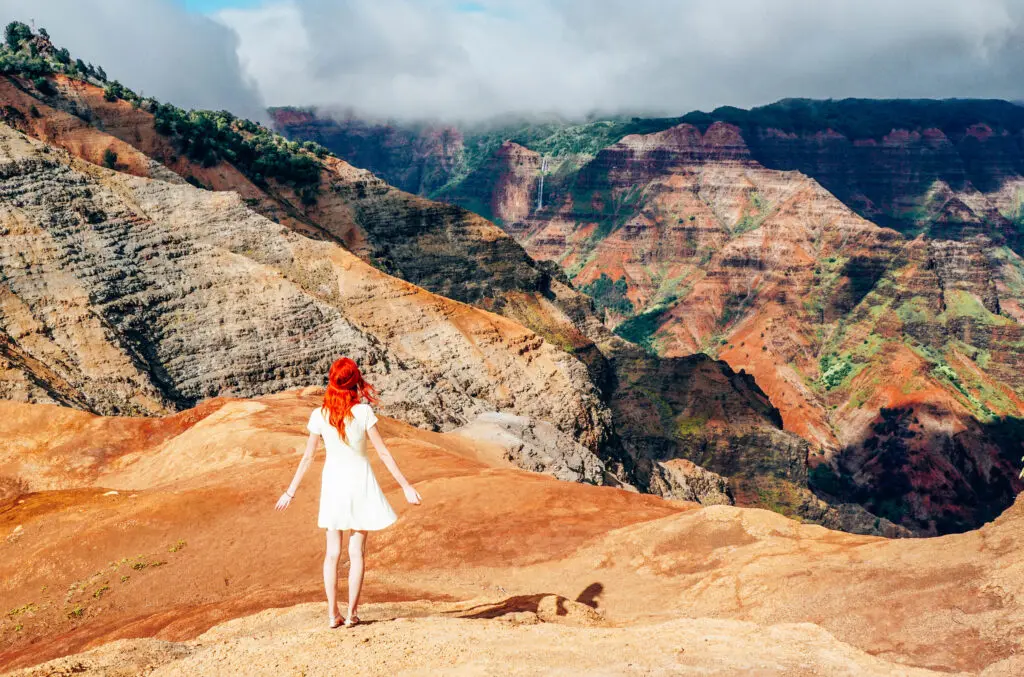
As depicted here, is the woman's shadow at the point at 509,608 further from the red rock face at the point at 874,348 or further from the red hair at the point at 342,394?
the red rock face at the point at 874,348

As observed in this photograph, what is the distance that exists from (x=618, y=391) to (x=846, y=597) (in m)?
90.4

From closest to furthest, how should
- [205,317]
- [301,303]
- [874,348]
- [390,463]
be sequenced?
[390,463] → [205,317] → [301,303] → [874,348]

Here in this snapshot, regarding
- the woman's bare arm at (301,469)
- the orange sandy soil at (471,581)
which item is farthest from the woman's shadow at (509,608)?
the woman's bare arm at (301,469)

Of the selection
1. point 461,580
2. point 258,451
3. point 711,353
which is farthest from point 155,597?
point 711,353

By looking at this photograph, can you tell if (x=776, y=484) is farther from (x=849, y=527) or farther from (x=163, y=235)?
(x=163, y=235)

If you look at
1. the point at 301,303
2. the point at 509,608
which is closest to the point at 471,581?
the point at 509,608

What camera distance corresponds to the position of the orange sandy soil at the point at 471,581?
12531 millimetres

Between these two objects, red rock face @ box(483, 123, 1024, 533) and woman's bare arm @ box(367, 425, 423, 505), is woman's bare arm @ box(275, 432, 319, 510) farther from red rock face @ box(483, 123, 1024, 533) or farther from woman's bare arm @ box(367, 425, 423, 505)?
red rock face @ box(483, 123, 1024, 533)

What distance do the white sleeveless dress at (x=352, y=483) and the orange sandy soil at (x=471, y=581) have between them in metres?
1.79

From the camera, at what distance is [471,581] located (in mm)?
21422

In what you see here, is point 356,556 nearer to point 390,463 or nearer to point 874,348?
point 390,463

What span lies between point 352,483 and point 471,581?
33.0 feet

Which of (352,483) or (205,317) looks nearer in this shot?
(352,483)

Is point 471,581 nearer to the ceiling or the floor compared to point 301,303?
nearer to the floor
